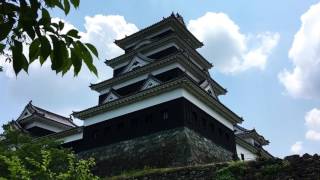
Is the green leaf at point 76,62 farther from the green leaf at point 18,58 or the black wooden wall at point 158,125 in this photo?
the black wooden wall at point 158,125

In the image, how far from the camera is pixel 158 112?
72.8ft

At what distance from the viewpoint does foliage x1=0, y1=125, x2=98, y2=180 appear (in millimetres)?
10375

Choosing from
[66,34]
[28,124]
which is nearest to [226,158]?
[28,124]

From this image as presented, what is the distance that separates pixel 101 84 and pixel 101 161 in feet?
18.2

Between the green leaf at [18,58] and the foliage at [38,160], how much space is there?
7.65 metres

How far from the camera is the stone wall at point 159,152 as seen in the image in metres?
20.5

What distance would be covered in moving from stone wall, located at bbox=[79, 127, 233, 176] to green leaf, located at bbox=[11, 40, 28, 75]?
18155mm

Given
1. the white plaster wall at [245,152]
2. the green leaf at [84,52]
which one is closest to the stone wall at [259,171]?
the green leaf at [84,52]

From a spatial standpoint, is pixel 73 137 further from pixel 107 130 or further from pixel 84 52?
pixel 84 52

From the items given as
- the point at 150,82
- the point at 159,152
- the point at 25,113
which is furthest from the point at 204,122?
the point at 25,113

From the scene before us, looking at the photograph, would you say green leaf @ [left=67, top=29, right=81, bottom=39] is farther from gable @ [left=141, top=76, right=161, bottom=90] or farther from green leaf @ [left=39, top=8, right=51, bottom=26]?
gable @ [left=141, top=76, right=161, bottom=90]

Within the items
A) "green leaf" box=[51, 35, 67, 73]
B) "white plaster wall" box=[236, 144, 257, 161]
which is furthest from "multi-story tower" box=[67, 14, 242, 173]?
"green leaf" box=[51, 35, 67, 73]

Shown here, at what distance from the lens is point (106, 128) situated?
24250mm

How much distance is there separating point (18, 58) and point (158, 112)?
2008 centimetres
